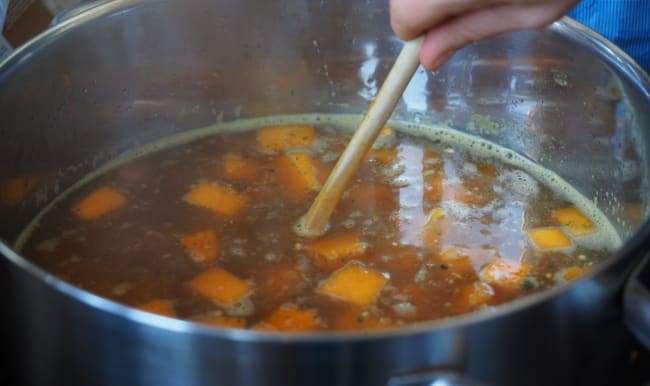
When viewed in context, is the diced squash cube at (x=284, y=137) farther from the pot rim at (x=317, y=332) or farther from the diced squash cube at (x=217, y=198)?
the pot rim at (x=317, y=332)

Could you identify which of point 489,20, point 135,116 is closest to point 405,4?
point 489,20

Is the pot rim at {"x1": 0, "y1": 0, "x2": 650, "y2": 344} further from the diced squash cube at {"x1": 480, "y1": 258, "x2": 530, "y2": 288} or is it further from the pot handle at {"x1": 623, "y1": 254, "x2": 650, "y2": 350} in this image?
the diced squash cube at {"x1": 480, "y1": 258, "x2": 530, "y2": 288}

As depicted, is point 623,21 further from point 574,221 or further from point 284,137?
point 284,137

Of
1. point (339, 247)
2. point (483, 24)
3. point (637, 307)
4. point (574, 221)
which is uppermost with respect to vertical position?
point (483, 24)

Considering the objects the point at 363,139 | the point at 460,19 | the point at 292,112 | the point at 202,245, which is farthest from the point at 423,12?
the point at 292,112

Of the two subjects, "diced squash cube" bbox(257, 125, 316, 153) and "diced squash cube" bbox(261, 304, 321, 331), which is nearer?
"diced squash cube" bbox(261, 304, 321, 331)

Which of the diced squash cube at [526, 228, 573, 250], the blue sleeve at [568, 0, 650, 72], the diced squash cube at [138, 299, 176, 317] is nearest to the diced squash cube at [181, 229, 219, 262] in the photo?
the diced squash cube at [138, 299, 176, 317]
